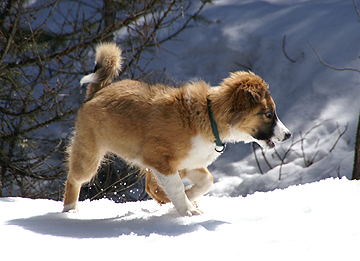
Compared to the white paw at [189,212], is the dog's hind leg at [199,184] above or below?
above

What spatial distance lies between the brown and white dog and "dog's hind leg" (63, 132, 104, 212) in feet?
0.04

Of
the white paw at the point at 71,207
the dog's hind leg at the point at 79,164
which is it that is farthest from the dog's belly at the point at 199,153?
the white paw at the point at 71,207

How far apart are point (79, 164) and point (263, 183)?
10.0 ft

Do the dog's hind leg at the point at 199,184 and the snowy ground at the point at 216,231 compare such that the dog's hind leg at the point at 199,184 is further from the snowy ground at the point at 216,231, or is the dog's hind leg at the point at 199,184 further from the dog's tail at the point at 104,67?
the dog's tail at the point at 104,67

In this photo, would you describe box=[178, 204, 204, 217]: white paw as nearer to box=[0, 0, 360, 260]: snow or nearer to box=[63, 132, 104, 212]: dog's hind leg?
box=[0, 0, 360, 260]: snow

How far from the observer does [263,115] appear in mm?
3084

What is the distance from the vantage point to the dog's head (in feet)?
9.93

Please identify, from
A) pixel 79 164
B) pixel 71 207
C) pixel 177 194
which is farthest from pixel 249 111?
pixel 71 207

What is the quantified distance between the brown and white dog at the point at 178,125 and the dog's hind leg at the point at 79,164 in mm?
11

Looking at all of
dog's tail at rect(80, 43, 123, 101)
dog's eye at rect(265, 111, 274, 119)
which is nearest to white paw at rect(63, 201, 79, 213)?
dog's tail at rect(80, 43, 123, 101)

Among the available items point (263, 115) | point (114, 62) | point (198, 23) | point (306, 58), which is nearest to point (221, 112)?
point (263, 115)

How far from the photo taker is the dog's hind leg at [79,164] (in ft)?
11.5

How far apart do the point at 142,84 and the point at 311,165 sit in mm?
3141

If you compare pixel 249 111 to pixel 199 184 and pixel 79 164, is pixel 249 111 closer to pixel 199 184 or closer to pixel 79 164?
pixel 199 184
